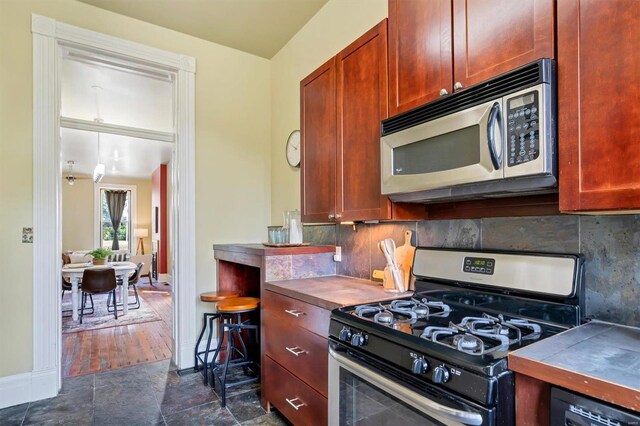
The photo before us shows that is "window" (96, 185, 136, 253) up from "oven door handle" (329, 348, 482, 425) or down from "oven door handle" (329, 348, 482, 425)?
up

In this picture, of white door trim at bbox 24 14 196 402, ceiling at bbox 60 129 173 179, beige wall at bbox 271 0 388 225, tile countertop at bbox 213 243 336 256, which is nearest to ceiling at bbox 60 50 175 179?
ceiling at bbox 60 129 173 179

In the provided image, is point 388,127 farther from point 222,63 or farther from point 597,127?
point 222,63

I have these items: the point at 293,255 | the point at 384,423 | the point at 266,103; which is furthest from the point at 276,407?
the point at 266,103

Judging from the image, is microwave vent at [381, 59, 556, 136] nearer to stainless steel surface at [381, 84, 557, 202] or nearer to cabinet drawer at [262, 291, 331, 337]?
stainless steel surface at [381, 84, 557, 202]

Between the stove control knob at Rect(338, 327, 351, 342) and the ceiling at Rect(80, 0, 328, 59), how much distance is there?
2.49 metres

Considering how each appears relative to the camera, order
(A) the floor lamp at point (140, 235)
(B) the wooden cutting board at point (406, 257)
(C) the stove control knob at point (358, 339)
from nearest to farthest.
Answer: (C) the stove control knob at point (358, 339) < (B) the wooden cutting board at point (406, 257) < (A) the floor lamp at point (140, 235)

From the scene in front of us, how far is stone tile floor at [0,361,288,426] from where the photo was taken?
2.23 meters

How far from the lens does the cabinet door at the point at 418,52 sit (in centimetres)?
144

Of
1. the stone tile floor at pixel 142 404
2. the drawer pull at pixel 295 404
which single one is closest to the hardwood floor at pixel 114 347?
the stone tile floor at pixel 142 404

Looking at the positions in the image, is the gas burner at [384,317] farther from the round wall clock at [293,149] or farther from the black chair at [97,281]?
the black chair at [97,281]

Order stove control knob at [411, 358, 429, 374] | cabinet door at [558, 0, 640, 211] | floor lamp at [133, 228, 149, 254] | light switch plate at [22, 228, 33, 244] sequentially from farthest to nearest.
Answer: floor lamp at [133, 228, 149, 254], light switch plate at [22, 228, 33, 244], stove control knob at [411, 358, 429, 374], cabinet door at [558, 0, 640, 211]

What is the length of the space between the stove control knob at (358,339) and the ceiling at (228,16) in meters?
2.54

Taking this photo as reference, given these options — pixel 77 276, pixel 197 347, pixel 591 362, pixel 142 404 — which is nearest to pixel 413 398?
pixel 591 362

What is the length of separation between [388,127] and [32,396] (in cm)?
300
